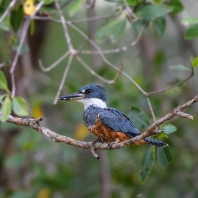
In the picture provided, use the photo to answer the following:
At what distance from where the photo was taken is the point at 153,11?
430cm

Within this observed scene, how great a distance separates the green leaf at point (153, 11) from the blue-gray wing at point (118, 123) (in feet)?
2.87

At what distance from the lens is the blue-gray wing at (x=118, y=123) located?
3895mm

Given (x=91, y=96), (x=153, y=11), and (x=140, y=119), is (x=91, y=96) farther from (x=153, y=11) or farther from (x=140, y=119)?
(x=153, y=11)

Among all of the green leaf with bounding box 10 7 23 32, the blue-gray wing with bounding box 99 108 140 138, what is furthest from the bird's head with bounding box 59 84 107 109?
the green leaf with bounding box 10 7 23 32

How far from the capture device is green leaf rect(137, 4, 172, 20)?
4.30 m

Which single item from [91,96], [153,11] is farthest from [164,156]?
[153,11]

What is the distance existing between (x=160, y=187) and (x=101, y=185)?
72 centimetres

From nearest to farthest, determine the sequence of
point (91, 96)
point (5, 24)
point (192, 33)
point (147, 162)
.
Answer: point (147, 162) < point (192, 33) < point (5, 24) < point (91, 96)

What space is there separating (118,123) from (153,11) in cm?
101

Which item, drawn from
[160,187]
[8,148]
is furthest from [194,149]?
[8,148]

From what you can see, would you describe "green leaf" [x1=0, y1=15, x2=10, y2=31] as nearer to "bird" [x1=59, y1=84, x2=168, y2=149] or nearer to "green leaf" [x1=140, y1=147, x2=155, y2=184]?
"bird" [x1=59, y1=84, x2=168, y2=149]

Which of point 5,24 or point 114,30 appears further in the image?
point 114,30

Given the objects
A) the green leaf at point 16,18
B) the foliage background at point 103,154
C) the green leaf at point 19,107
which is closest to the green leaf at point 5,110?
the green leaf at point 19,107

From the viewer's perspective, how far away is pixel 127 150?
258 inches
